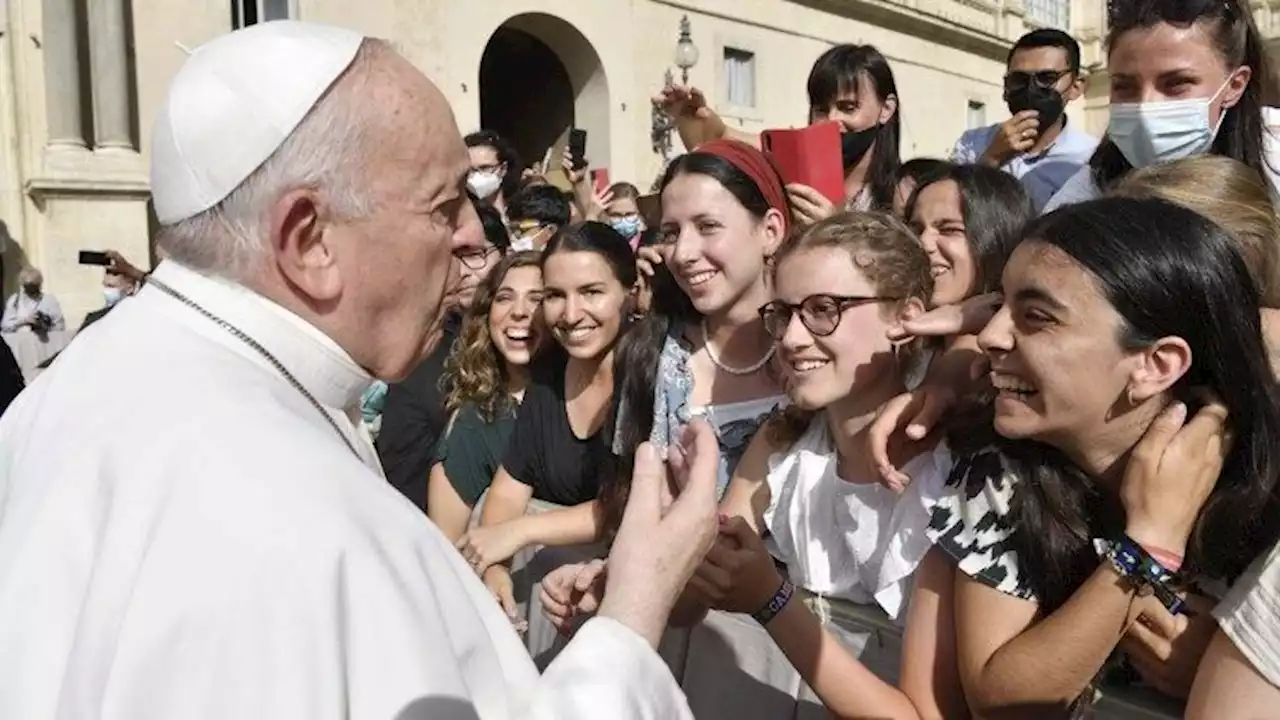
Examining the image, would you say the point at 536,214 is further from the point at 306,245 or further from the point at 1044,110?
the point at 306,245

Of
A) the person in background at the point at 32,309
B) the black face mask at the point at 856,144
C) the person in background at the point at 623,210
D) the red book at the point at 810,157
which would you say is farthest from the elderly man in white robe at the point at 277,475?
the person in background at the point at 32,309

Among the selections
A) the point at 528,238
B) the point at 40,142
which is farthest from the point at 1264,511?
the point at 40,142

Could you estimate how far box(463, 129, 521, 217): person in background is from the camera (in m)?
5.90

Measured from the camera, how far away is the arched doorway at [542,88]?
55.3 ft

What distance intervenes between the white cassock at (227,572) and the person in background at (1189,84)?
217cm

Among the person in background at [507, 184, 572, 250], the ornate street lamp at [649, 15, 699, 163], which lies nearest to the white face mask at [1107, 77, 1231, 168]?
the person in background at [507, 184, 572, 250]

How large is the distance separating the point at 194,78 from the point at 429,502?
→ 7.66 ft

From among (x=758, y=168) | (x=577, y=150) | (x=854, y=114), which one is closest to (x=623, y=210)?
(x=577, y=150)

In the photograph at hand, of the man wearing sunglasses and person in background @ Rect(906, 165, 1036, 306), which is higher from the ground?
the man wearing sunglasses

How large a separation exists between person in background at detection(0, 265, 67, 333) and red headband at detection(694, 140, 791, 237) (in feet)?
32.3

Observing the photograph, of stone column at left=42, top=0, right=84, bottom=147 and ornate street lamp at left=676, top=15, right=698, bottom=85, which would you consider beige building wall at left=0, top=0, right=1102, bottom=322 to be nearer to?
stone column at left=42, top=0, right=84, bottom=147

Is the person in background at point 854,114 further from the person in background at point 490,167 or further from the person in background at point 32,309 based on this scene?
the person in background at point 32,309

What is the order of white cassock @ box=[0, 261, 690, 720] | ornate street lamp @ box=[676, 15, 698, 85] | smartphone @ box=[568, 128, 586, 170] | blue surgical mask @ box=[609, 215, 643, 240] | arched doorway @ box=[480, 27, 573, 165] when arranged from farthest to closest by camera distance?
arched doorway @ box=[480, 27, 573, 165] < ornate street lamp @ box=[676, 15, 698, 85] < smartphone @ box=[568, 128, 586, 170] < blue surgical mask @ box=[609, 215, 643, 240] < white cassock @ box=[0, 261, 690, 720]

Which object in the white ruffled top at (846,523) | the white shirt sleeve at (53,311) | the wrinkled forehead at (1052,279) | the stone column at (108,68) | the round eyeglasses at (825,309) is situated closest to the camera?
the wrinkled forehead at (1052,279)
